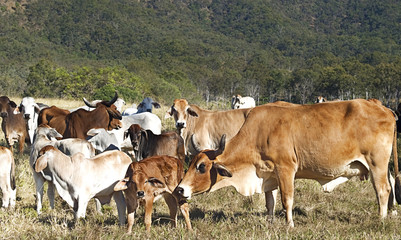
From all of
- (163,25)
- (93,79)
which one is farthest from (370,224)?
(163,25)

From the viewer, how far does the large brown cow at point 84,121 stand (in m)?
10.0

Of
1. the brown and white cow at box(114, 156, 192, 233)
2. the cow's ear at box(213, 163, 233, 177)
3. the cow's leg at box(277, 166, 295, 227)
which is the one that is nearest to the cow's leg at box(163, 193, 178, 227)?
the brown and white cow at box(114, 156, 192, 233)

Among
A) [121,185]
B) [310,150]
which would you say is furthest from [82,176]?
[310,150]

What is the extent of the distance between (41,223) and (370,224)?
410cm

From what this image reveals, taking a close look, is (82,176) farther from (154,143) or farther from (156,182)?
(154,143)

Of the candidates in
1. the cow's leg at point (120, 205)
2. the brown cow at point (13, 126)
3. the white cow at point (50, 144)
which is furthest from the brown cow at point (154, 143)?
the brown cow at point (13, 126)

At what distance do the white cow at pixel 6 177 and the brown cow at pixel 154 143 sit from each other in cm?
200

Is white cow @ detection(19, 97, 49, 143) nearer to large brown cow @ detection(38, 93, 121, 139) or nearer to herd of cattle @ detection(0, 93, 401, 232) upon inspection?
large brown cow @ detection(38, 93, 121, 139)

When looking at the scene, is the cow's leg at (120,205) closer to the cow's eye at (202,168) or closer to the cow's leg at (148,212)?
the cow's leg at (148,212)

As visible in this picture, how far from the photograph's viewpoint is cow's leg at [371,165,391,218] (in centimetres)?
634

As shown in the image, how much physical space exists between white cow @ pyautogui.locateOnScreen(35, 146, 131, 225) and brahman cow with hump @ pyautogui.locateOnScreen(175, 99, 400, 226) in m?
1.35

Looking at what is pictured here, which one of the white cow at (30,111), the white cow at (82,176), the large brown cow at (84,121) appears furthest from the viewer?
the white cow at (30,111)

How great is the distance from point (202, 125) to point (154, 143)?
2.12 metres

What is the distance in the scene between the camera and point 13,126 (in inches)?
490
